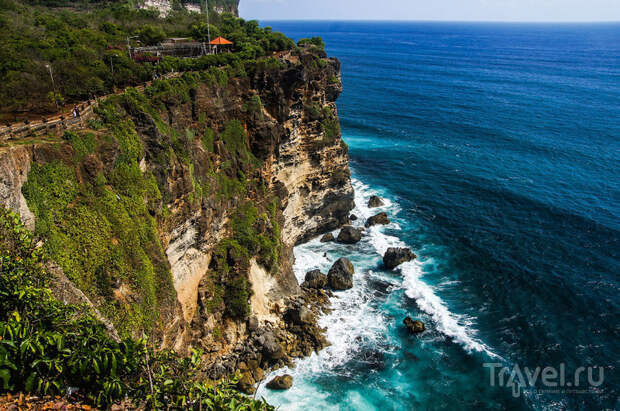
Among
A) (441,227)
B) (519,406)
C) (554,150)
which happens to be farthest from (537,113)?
(519,406)

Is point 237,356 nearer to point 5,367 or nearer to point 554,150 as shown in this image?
point 5,367

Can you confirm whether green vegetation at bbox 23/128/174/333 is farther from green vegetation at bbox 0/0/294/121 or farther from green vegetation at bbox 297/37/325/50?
green vegetation at bbox 297/37/325/50

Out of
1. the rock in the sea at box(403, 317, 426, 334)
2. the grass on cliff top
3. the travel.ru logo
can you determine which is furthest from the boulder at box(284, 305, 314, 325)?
the travel.ru logo

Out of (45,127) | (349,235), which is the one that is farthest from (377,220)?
(45,127)

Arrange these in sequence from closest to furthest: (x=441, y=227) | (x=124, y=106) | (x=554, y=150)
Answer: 1. (x=124, y=106)
2. (x=441, y=227)
3. (x=554, y=150)

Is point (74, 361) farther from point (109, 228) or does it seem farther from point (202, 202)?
point (202, 202)

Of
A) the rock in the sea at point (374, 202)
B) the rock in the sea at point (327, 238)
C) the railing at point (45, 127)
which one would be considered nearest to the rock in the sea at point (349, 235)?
the rock in the sea at point (327, 238)

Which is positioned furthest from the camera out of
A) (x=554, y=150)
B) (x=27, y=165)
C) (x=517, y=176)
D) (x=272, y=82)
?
(x=554, y=150)
